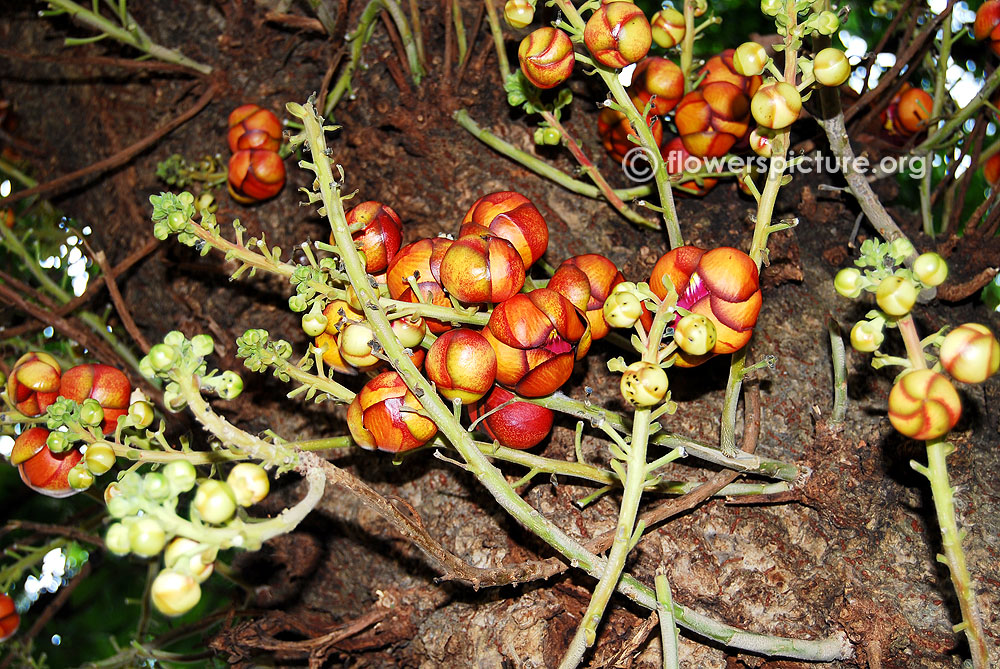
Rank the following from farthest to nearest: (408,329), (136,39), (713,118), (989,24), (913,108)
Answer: (136,39)
(913,108)
(989,24)
(713,118)
(408,329)

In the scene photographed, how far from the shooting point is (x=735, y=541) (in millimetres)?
1537

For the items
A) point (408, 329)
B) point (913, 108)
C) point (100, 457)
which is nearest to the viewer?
point (100, 457)

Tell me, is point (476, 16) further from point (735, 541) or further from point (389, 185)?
point (735, 541)

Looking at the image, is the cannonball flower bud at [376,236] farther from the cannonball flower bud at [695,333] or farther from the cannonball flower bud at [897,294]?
the cannonball flower bud at [897,294]

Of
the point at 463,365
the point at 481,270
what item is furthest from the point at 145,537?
the point at 481,270

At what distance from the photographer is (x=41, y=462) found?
4.65 ft

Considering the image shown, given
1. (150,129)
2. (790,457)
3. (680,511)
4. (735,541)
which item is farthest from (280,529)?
(150,129)

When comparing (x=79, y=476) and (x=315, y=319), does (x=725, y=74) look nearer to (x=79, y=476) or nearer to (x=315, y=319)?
(x=315, y=319)

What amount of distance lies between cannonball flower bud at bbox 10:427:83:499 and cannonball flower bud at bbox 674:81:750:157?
4.59 ft

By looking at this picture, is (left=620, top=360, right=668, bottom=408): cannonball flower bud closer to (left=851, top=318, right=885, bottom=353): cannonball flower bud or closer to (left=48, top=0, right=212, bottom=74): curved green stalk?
(left=851, top=318, right=885, bottom=353): cannonball flower bud

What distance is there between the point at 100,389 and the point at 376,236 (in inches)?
24.3

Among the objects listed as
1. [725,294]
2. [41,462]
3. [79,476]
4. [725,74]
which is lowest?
[41,462]

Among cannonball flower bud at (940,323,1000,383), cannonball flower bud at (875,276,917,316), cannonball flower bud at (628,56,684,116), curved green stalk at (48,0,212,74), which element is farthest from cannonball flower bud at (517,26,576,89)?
curved green stalk at (48,0,212,74)

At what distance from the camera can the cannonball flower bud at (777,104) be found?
1.18 m
